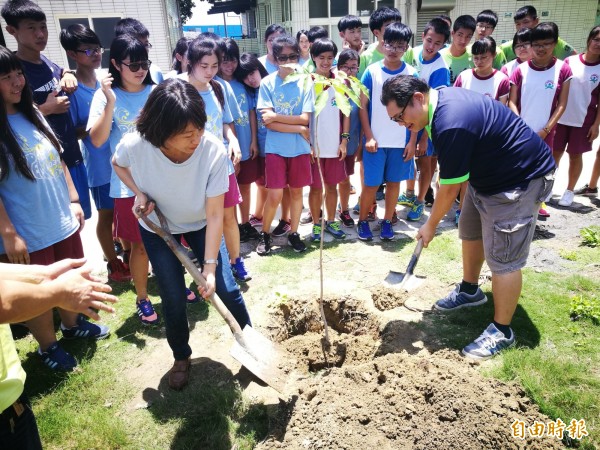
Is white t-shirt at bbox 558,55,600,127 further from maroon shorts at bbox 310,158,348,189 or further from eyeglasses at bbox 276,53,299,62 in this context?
eyeglasses at bbox 276,53,299,62

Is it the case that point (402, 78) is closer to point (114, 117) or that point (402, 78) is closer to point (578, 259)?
point (114, 117)

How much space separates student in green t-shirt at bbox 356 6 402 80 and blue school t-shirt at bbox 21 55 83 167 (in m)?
3.54

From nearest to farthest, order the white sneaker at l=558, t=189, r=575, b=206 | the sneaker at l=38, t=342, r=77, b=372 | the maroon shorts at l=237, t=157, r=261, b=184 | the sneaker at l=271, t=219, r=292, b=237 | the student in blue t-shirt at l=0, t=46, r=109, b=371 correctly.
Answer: the student in blue t-shirt at l=0, t=46, r=109, b=371, the sneaker at l=38, t=342, r=77, b=372, the maroon shorts at l=237, t=157, r=261, b=184, the sneaker at l=271, t=219, r=292, b=237, the white sneaker at l=558, t=189, r=575, b=206

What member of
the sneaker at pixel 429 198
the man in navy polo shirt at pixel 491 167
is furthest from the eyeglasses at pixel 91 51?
the sneaker at pixel 429 198

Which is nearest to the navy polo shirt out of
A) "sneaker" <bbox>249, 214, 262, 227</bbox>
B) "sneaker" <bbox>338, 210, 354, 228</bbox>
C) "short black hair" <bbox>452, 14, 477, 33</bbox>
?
"sneaker" <bbox>338, 210, 354, 228</bbox>

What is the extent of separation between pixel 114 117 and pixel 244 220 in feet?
6.72

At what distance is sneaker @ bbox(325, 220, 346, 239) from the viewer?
5031mm

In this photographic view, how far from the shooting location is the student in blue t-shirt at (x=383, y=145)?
4.66 m

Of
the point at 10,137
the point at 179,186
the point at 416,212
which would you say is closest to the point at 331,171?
the point at 416,212

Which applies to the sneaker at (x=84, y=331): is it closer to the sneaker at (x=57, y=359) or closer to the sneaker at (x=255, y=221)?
the sneaker at (x=57, y=359)

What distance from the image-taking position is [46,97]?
353 cm

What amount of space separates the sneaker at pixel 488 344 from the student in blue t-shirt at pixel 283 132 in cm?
218

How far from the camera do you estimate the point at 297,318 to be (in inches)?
141

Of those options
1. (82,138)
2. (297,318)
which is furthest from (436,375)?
(82,138)
